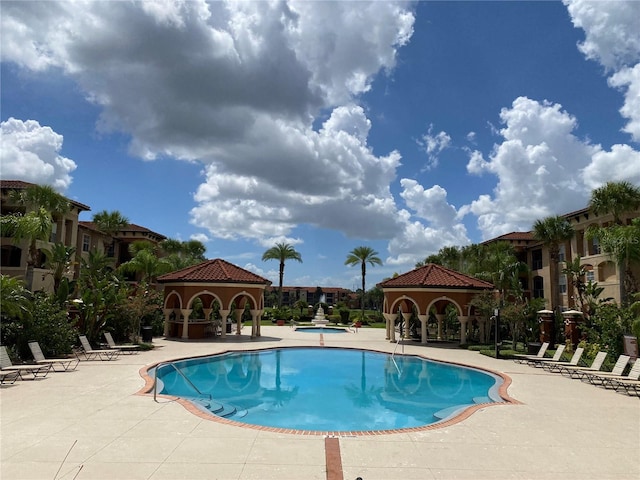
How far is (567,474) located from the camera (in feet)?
21.9

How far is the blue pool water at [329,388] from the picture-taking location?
473 inches

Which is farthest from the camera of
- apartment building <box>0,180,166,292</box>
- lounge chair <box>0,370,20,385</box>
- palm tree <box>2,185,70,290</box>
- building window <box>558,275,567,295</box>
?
building window <box>558,275,567,295</box>

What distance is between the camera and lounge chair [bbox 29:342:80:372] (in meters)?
15.4

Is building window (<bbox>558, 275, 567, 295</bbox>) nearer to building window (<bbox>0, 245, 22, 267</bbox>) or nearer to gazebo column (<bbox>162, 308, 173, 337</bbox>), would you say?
gazebo column (<bbox>162, 308, 173, 337</bbox>)

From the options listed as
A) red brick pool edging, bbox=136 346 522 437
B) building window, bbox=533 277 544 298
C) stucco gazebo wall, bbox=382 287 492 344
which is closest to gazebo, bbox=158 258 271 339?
stucco gazebo wall, bbox=382 287 492 344

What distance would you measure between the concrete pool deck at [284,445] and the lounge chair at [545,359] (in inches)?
249

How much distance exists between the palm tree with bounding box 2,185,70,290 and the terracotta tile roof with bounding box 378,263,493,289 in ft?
65.1

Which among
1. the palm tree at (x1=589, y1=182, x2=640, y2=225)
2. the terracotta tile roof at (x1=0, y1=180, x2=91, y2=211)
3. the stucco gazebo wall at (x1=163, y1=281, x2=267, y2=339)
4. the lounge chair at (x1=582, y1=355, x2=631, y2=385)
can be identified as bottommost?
the lounge chair at (x1=582, y1=355, x2=631, y2=385)

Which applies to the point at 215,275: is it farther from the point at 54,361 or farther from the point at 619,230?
the point at 619,230

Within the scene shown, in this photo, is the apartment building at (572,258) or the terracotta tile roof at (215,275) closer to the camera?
the terracotta tile roof at (215,275)

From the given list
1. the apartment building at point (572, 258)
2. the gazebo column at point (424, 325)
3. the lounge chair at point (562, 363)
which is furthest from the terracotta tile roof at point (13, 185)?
the apartment building at point (572, 258)

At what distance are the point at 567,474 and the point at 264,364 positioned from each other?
640 inches

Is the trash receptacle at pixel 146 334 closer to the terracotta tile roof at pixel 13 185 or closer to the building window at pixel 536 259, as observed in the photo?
the terracotta tile roof at pixel 13 185

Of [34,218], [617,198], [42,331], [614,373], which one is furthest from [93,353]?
[617,198]
